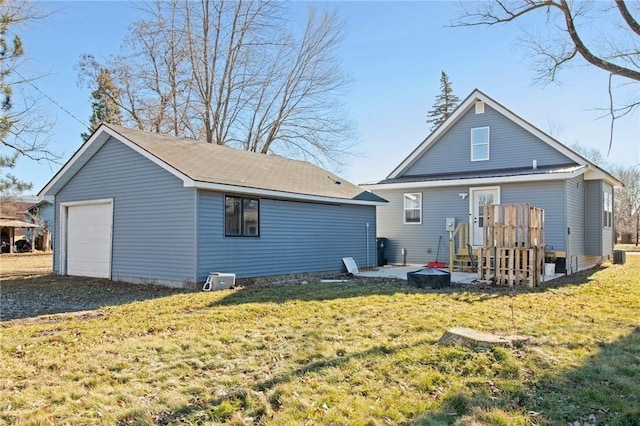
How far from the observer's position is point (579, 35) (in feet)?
31.3

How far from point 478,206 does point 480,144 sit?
236 cm

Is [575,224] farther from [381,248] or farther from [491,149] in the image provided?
[381,248]

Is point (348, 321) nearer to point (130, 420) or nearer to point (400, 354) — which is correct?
point (400, 354)

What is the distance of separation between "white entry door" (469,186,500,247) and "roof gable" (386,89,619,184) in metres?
1.18

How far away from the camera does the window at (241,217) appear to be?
11.5 metres

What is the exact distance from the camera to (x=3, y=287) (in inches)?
454

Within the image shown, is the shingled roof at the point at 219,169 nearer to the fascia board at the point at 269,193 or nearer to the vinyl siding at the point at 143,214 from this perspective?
the fascia board at the point at 269,193

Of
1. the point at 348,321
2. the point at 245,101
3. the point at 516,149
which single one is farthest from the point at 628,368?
the point at 245,101

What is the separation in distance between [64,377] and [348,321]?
3673 millimetres

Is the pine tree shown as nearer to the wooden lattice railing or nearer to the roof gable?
the roof gable

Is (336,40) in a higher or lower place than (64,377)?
higher

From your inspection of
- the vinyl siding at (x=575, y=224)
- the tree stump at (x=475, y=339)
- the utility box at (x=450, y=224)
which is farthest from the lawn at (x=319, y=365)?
the utility box at (x=450, y=224)

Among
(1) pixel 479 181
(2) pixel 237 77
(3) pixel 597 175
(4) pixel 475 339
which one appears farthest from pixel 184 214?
(2) pixel 237 77

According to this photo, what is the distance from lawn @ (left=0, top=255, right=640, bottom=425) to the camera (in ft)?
11.8
